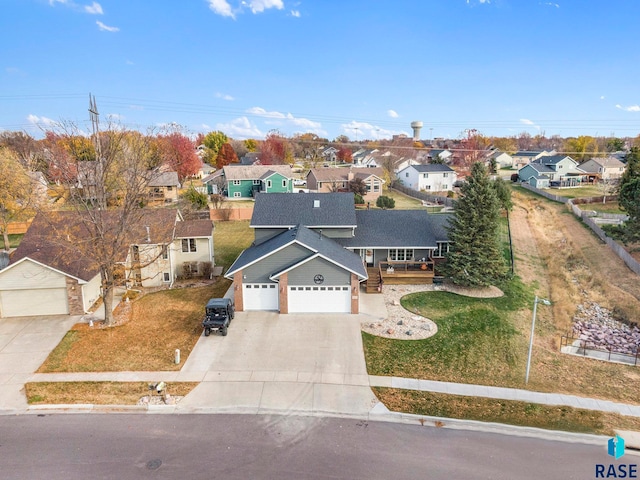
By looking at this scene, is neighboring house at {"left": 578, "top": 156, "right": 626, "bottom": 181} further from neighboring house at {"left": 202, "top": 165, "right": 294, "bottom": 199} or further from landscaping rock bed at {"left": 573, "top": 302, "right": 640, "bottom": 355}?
landscaping rock bed at {"left": 573, "top": 302, "right": 640, "bottom": 355}

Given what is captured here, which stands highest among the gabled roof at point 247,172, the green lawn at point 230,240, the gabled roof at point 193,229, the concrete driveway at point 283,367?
the gabled roof at point 247,172

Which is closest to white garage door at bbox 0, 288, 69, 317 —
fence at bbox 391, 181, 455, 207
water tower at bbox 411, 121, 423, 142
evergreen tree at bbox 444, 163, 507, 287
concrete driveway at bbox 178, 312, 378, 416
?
concrete driveway at bbox 178, 312, 378, 416

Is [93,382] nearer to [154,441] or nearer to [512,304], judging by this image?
[154,441]

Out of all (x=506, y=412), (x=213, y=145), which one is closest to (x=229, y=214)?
(x=506, y=412)

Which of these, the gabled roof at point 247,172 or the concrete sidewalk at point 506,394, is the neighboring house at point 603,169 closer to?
the gabled roof at point 247,172

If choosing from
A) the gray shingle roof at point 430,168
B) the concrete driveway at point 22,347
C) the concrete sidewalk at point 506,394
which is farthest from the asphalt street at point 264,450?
the gray shingle roof at point 430,168

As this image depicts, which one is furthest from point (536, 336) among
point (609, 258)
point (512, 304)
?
point (609, 258)
